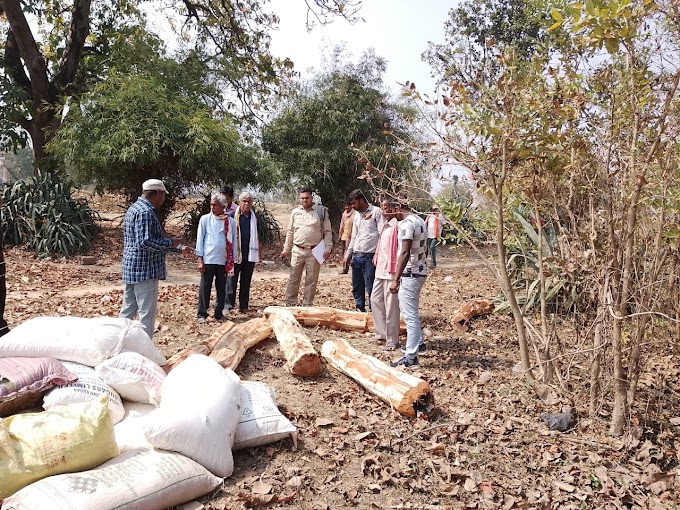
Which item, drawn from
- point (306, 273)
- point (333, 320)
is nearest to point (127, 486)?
point (333, 320)

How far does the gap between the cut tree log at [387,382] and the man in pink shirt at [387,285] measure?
0.79 meters

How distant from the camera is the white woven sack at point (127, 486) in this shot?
2.60m

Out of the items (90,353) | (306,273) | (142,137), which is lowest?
(90,353)

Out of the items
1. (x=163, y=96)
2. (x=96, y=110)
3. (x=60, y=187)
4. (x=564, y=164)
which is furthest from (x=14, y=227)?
(x=564, y=164)

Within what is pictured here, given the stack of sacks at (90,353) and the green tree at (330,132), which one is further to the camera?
the green tree at (330,132)

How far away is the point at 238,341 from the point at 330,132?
519 inches

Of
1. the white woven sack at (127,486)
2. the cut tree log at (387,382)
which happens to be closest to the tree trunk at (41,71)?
the cut tree log at (387,382)

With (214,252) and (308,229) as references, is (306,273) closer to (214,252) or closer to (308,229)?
(308,229)

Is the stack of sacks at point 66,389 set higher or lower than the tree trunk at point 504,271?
lower

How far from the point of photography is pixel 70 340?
12.6 ft

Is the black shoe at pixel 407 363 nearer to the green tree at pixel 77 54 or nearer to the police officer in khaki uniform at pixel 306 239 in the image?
the police officer in khaki uniform at pixel 306 239

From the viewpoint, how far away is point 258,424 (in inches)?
146

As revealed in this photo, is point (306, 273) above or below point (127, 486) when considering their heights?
above

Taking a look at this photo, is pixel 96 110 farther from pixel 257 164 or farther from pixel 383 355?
pixel 383 355
